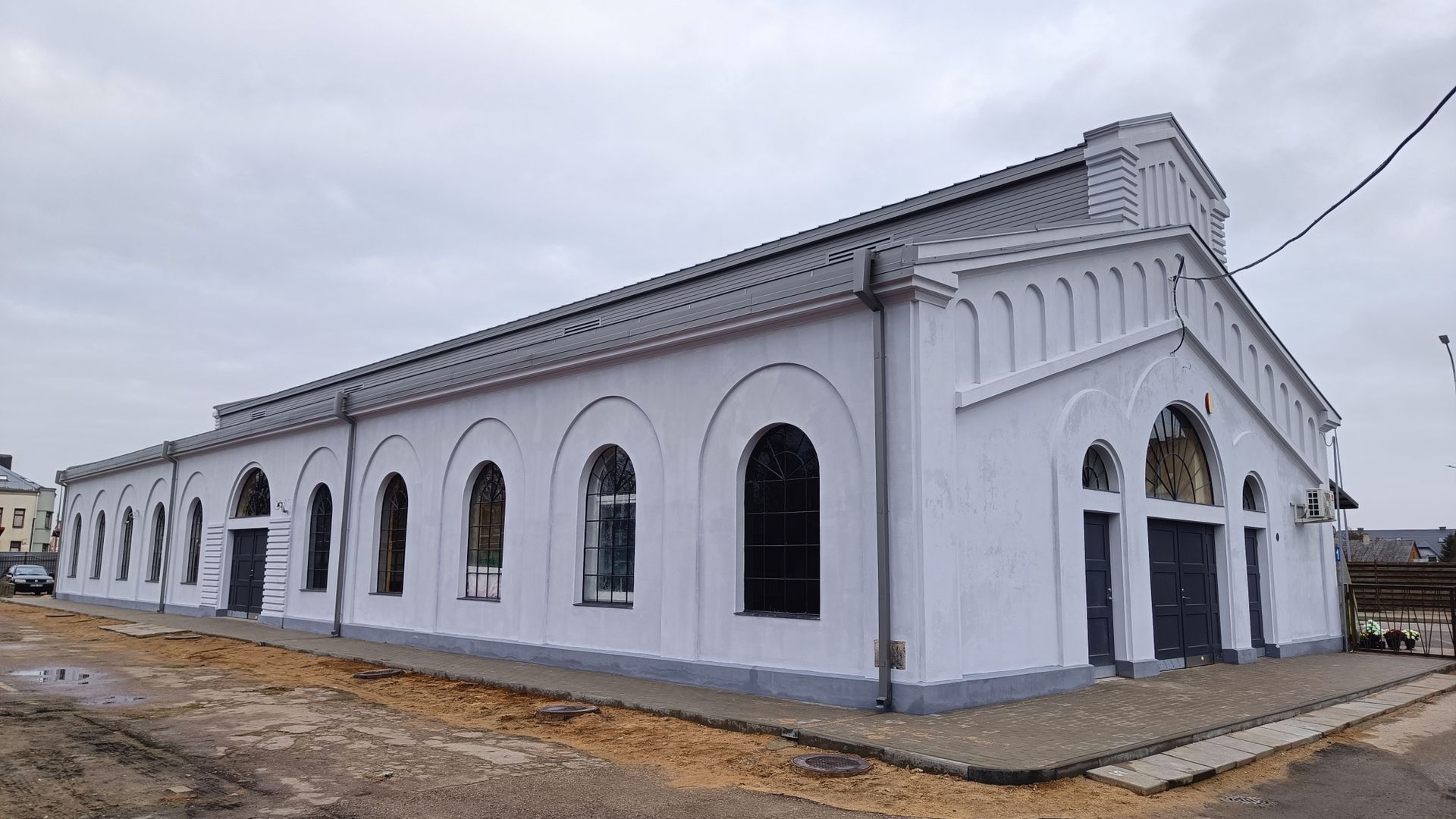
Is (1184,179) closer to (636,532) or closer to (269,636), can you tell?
(636,532)

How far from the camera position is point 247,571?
2272 cm

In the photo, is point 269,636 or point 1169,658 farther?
point 269,636

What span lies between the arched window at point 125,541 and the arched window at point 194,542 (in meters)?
5.34

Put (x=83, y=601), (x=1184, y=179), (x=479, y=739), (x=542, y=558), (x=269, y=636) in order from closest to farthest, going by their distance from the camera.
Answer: (x=479, y=739) → (x=542, y=558) → (x=1184, y=179) → (x=269, y=636) → (x=83, y=601)

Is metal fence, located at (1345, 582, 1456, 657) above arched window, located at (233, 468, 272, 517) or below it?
below

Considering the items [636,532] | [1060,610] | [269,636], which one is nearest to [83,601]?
[269,636]

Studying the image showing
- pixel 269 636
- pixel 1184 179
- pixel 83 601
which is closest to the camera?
pixel 1184 179

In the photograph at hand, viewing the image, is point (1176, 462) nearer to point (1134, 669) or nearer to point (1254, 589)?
point (1254, 589)

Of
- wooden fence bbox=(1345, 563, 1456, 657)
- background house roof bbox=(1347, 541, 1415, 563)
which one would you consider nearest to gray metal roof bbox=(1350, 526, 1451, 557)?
background house roof bbox=(1347, 541, 1415, 563)

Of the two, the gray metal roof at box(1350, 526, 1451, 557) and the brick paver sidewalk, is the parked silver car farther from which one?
the gray metal roof at box(1350, 526, 1451, 557)

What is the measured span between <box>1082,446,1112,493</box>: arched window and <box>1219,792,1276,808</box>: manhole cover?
5.42m

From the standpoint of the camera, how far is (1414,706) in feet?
38.9

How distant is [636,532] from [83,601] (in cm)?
2699

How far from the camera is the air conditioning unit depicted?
1728 cm
